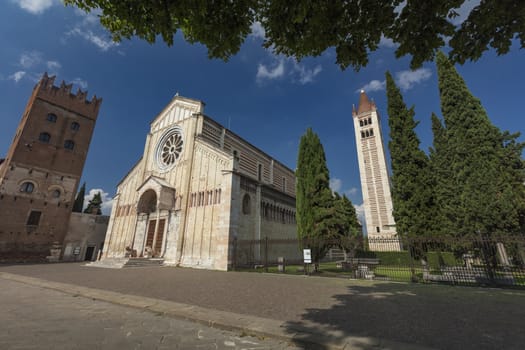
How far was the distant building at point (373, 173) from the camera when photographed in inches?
1495

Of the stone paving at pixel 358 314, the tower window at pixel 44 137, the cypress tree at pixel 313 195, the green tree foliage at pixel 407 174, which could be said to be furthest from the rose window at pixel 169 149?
the green tree foliage at pixel 407 174

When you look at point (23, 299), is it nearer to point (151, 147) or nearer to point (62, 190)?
point (151, 147)

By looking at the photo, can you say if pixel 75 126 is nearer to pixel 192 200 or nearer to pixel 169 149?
pixel 169 149

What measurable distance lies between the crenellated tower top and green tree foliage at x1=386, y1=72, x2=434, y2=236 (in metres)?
36.1

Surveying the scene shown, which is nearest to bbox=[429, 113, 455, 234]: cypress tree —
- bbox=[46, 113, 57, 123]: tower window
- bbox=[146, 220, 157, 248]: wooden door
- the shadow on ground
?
the shadow on ground

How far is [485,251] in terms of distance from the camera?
9422mm

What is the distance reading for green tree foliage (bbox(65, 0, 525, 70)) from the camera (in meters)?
3.87

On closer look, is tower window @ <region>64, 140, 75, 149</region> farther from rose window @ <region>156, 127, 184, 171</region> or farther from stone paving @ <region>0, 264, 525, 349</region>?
stone paving @ <region>0, 264, 525, 349</region>

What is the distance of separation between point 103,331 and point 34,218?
97.3ft

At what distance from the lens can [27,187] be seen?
24.1m

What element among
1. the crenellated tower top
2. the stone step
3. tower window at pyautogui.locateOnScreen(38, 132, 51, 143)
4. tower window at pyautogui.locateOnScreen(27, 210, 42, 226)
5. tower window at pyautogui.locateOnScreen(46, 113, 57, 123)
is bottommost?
the stone step

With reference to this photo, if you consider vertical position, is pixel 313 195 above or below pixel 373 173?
below

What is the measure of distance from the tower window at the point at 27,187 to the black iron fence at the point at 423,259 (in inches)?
967

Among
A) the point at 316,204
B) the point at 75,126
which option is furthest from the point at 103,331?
the point at 75,126
